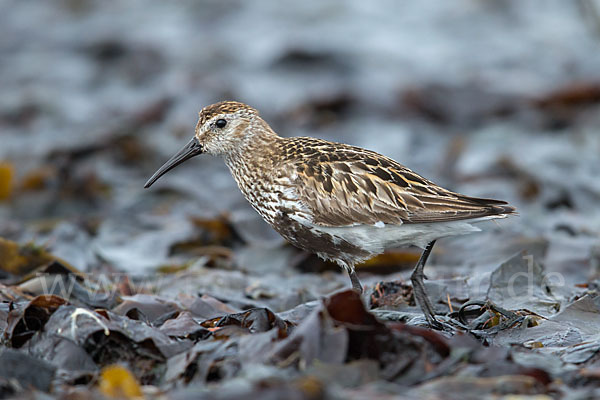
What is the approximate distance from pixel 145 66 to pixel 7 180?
4557 mm

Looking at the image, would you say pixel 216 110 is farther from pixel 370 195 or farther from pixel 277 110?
pixel 277 110

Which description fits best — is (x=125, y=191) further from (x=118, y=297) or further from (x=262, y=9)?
(x=262, y=9)

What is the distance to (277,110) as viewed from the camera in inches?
379

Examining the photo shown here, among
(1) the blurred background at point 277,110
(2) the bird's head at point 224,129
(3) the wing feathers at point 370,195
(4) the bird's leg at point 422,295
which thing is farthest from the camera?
(1) the blurred background at point 277,110

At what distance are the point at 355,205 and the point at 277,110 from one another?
5704 mm

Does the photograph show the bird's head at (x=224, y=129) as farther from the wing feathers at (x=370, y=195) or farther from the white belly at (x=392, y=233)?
the white belly at (x=392, y=233)

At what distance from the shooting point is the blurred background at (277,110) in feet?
19.6

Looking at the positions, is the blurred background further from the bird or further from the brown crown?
the brown crown

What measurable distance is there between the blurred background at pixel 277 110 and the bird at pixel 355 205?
98cm

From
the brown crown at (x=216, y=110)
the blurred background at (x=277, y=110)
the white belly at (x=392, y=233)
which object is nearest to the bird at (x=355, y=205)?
the white belly at (x=392, y=233)

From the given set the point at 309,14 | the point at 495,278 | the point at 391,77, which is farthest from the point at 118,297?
the point at 309,14

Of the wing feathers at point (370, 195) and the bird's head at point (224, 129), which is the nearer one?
the wing feathers at point (370, 195)

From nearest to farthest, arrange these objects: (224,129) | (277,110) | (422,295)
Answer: (422,295) < (224,129) < (277,110)

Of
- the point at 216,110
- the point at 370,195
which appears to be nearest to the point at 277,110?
the point at 216,110
